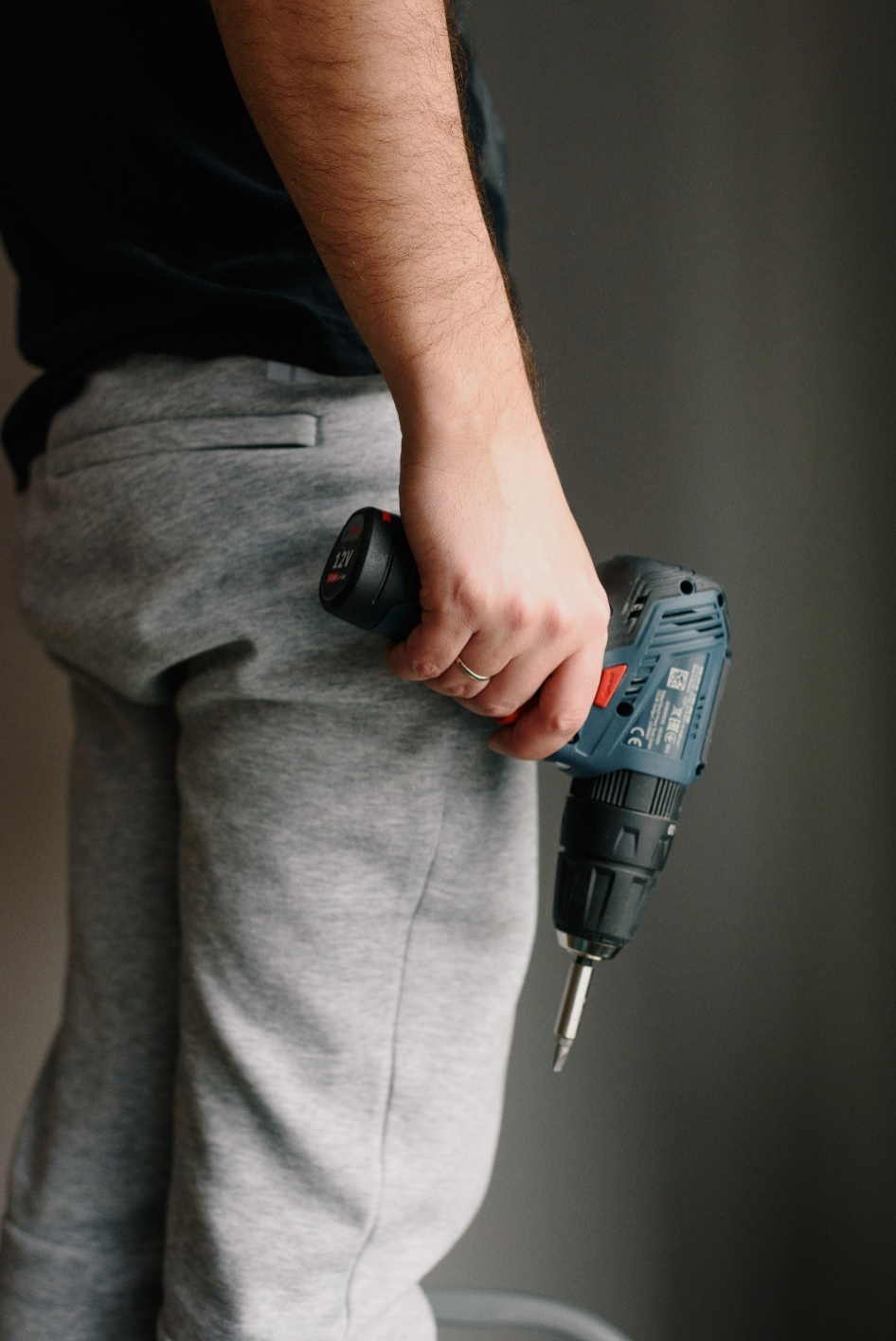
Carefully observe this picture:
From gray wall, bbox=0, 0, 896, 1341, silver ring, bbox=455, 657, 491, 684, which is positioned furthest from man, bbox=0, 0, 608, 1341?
gray wall, bbox=0, 0, 896, 1341

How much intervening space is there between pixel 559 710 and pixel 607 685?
68mm

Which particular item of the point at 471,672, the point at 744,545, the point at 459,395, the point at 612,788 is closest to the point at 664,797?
the point at 612,788

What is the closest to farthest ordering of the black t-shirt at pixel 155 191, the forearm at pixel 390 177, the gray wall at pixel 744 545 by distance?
the forearm at pixel 390 177, the black t-shirt at pixel 155 191, the gray wall at pixel 744 545

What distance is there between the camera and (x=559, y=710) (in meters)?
0.56

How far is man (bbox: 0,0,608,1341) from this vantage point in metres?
0.52

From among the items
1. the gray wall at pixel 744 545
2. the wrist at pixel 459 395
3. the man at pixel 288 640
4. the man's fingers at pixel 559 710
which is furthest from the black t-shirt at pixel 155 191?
the gray wall at pixel 744 545

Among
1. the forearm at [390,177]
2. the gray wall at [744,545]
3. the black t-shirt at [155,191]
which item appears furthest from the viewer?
the gray wall at [744,545]

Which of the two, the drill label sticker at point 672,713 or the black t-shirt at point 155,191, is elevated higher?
the black t-shirt at point 155,191

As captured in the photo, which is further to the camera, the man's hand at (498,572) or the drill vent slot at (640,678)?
the drill vent slot at (640,678)

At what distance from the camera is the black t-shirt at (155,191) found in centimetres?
58

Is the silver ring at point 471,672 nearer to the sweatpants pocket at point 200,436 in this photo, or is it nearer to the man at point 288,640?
the man at point 288,640

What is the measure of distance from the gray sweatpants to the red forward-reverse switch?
0.07 meters

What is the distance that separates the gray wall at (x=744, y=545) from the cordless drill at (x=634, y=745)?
39cm

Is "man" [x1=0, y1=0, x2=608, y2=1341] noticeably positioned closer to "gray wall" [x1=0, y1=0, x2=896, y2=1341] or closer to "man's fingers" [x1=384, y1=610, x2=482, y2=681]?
"man's fingers" [x1=384, y1=610, x2=482, y2=681]
